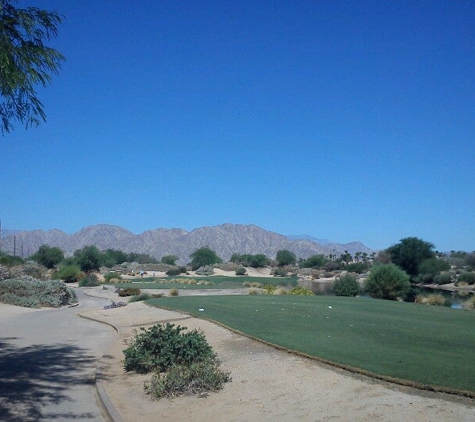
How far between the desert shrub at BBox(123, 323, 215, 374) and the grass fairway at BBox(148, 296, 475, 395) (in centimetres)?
Answer: 248

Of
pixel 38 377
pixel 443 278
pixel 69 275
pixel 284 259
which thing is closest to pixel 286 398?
pixel 38 377

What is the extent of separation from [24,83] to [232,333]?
955 centimetres

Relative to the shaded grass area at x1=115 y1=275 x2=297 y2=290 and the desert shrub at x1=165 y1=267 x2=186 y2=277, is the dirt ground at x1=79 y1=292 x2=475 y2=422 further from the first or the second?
the desert shrub at x1=165 y1=267 x2=186 y2=277

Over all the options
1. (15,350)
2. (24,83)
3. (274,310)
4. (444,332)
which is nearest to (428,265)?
(274,310)

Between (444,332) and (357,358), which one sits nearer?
(357,358)

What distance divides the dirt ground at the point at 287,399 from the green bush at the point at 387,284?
26.9 metres

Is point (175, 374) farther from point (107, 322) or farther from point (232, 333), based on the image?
point (107, 322)

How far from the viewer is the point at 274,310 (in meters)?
23.2

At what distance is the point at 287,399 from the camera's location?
30.5 feet

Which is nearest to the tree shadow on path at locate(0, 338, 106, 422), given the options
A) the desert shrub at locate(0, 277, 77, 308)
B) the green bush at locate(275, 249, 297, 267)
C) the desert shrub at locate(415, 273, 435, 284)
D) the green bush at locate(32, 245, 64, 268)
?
the desert shrub at locate(0, 277, 77, 308)

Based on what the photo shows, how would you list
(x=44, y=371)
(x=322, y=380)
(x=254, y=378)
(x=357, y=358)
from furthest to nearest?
(x=44, y=371)
(x=357, y=358)
(x=254, y=378)
(x=322, y=380)

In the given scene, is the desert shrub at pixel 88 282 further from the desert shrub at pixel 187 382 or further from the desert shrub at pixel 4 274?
the desert shrub at pixel 187 382

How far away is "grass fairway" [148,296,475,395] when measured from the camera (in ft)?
34.1

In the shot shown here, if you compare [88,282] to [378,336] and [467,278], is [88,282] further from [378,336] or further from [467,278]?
[378,336]
